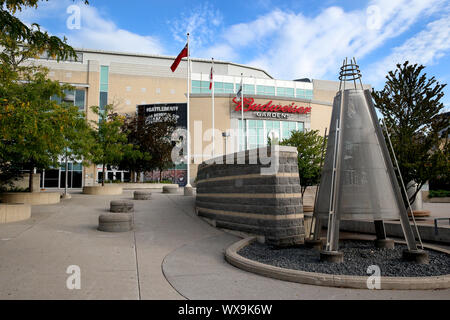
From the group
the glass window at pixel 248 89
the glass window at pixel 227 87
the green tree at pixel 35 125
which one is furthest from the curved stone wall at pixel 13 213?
the glass window at pixel 248 89

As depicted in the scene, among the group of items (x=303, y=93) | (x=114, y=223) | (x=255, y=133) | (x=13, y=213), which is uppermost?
(x=303, y=93)

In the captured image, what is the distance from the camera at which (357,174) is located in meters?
7.14

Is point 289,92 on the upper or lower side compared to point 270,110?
upper

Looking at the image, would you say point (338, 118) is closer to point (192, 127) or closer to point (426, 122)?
point (426, 122)

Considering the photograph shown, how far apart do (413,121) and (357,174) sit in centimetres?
730

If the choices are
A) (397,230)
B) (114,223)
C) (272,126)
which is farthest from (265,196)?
(272,126)

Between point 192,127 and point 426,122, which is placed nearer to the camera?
point 426,122

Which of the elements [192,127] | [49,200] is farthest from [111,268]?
[192,127]

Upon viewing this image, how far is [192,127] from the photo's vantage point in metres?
39.2

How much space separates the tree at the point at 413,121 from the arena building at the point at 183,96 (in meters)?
19.8

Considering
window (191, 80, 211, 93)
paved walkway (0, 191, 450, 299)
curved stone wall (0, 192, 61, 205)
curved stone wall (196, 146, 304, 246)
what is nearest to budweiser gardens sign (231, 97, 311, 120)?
window (191, 80, 211, 93)

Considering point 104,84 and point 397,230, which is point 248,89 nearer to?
point 104,84

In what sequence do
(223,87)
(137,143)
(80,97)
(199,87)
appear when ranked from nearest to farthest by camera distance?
(137,143)
(80,97)
(199,87)
(223,87)

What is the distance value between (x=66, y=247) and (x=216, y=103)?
3313 centimetres
